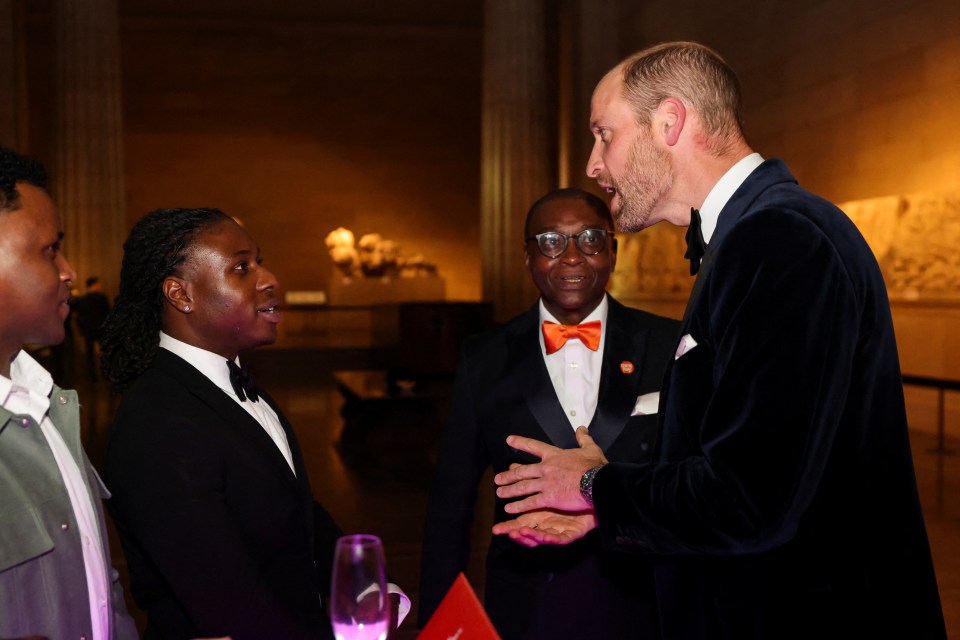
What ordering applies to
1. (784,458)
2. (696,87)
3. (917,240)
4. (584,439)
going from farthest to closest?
(917,240) < (584,439) < (696,87) < (784,458)

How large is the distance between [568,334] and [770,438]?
128cm

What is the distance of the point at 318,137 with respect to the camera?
25094 mm

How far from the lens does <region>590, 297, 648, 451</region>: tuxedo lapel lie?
2.58 metres

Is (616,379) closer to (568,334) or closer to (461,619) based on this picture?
(568,334)

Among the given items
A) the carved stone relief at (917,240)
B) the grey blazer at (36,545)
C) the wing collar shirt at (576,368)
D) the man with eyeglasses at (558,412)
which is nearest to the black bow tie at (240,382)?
the grey blazer at (36,545)

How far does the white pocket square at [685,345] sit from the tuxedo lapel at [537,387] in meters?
0.88

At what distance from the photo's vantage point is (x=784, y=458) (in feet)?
4.93

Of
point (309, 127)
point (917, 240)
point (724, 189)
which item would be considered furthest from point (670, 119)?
point (309, 127)

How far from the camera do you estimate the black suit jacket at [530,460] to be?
2.49m

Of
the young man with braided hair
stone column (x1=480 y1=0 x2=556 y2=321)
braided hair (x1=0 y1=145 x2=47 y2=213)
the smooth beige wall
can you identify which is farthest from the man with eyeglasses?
the smooth beige wall

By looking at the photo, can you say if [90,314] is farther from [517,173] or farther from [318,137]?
[318,137]

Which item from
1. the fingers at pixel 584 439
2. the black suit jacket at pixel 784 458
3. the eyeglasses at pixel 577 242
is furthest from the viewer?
the eyeglasses at pixel 577 242

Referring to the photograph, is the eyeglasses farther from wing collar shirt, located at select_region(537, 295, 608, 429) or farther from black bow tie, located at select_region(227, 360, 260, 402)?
black bow tie, located at select_region(227, 360, 260, 402)

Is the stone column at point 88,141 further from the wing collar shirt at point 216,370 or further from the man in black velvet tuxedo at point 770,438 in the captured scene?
the man in black velvet tuxedo at point 770,438
